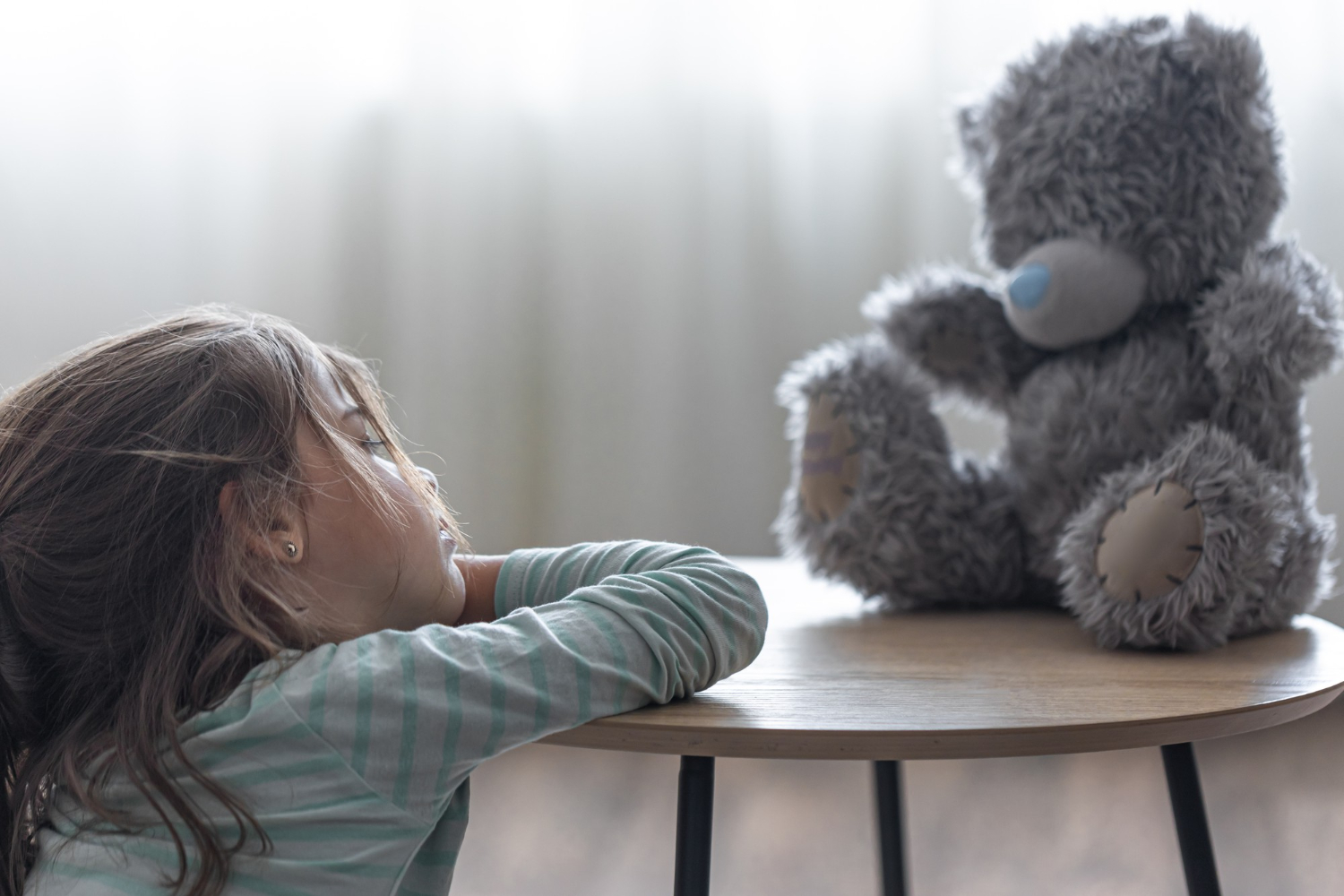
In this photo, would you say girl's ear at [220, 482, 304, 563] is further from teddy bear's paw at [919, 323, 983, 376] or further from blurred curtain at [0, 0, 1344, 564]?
blurred curtain at [0, 0, 1344, 564]

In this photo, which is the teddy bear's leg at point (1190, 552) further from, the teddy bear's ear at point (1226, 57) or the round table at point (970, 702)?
the teddy bear's ear at point (1226, 57)

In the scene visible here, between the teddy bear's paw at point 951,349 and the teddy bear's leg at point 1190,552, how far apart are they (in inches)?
7.6

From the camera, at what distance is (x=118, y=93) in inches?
57.9

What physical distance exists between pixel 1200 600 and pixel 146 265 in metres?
1.42

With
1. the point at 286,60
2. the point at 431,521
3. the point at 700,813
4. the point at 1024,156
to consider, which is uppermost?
the point at 286,60

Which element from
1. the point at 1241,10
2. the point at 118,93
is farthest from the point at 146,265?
the point at 1241,10

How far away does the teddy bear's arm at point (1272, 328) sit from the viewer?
68cm

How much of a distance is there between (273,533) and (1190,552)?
1.67 ft

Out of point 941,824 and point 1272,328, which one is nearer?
point 1272,328

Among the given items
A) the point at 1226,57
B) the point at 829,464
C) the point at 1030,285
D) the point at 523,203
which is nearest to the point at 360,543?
the point at 829,464

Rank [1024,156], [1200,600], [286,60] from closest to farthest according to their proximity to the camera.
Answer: [1200,600] → [1024,156] → [286,60]

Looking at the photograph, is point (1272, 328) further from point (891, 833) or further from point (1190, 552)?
point (891, 833)

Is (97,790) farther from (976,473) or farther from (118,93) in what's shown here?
(118,93)

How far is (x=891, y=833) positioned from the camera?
2.81 feet
